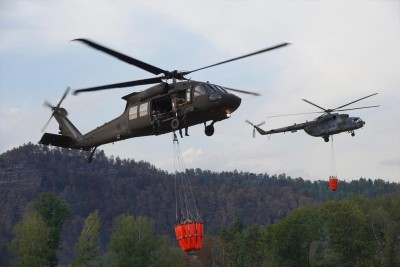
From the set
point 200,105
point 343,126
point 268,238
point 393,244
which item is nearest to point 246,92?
point 200,105

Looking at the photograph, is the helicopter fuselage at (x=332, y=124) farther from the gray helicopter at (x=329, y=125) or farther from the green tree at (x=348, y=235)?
the green tree at (x=348, y=235)

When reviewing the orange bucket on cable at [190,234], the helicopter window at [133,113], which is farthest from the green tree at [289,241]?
the orange bucket on cable at [190,234]

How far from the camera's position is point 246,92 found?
117 feet

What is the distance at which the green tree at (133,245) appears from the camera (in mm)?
113312

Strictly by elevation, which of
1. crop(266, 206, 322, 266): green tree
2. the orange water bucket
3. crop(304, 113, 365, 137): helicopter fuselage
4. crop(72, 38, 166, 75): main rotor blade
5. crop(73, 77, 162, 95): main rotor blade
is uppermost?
crop(304, 113, 365, 137): helicopter fuselage

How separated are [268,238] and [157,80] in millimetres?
83046

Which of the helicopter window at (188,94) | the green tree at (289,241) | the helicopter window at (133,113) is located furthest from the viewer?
the green tree at (289,241)

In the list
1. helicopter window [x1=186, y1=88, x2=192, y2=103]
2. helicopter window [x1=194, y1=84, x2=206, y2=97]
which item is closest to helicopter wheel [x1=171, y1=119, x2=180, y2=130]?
helicopter window [x1=186, y1=88, x2=192, y2=103]

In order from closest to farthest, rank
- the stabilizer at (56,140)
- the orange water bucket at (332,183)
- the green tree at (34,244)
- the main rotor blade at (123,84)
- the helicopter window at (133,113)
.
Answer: the main rotor blade at (123,84), the helicopter window at (133,113), the stabilizer at (56,140), the orange water bucket at (332,183), the green tree at (34,244)

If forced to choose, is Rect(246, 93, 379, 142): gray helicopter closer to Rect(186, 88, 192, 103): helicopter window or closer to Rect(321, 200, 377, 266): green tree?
Rect(186, 88, 192, 103): helicopter window

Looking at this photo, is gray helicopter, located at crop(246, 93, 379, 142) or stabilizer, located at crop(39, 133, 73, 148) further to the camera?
gray helicopter, located at crop(246, 93, 379, 142)

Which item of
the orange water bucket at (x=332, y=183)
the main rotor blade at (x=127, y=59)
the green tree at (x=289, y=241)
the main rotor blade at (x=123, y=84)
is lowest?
the green tree at (x=289, y=241)

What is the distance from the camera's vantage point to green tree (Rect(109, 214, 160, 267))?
113312 millimetres

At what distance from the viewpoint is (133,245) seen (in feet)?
377
